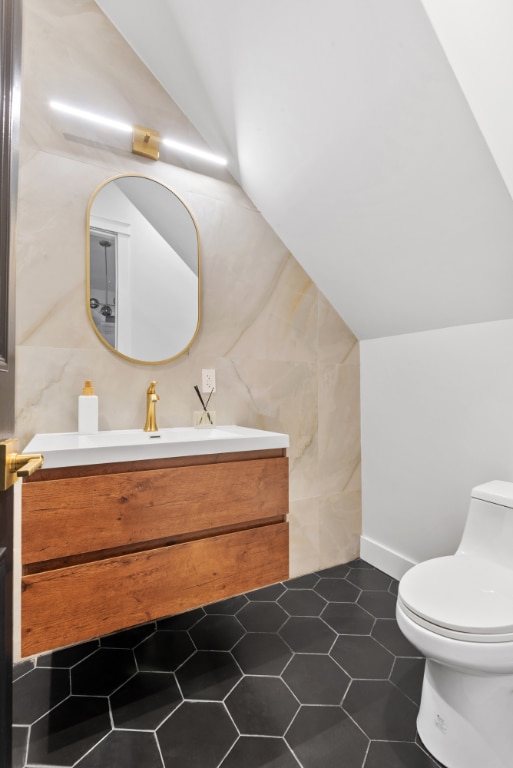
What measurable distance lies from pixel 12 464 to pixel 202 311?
1443mm

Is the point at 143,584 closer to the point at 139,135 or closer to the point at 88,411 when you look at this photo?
the point at 88,411

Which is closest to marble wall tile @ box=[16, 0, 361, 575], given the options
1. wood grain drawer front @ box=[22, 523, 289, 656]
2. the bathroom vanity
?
the bathroom vanity

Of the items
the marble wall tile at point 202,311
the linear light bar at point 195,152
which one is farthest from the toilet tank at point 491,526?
the linear light bar at point 195,152

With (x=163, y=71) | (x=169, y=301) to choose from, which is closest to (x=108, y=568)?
(x=169, y=301)

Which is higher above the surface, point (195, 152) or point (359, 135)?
point (195, 152)

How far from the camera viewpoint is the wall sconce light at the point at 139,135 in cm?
161

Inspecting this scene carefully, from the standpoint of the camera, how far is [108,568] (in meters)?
1.11

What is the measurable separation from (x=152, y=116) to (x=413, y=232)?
125 cm

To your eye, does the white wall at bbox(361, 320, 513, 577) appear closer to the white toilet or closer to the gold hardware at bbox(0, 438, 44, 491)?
the white toilet

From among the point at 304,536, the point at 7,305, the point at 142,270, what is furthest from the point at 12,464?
the point at 304,536

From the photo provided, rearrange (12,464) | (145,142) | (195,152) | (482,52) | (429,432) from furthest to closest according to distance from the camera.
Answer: (429,432) < (195,152) < (145,142) < (482,52) < (12,464)

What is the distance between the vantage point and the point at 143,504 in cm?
116

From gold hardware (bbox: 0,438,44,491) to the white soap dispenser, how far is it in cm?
99

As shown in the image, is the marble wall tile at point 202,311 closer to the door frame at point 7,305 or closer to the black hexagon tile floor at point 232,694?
the black hexagon tile floor at point 232,694
